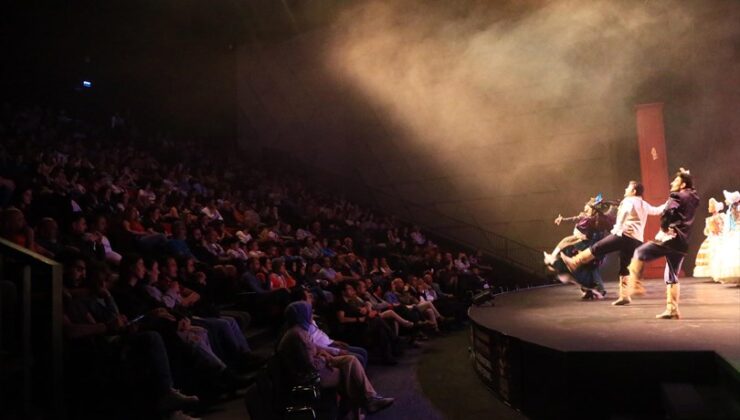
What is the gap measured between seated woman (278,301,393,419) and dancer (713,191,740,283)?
5868 millimetres

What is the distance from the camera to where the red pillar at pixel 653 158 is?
36.9ft

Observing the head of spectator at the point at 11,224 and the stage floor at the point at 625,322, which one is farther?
the head of spectator at the point at 11,224

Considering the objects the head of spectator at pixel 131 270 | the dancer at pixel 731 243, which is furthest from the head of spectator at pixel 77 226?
the dancer at pixel 731 243

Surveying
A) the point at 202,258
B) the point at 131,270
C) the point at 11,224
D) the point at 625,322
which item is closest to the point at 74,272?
the point at 131,270

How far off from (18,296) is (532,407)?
357cm

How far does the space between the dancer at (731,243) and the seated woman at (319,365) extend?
5.87 m

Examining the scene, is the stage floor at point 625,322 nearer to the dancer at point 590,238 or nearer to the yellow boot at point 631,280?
the yellow boot at point 631,280

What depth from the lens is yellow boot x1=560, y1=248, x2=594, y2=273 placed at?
7203mm

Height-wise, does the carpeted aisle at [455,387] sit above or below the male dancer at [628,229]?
below

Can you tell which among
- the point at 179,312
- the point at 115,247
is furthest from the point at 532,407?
the point at 115,247

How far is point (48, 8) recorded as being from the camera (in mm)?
12844

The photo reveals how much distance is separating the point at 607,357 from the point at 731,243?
17.3 feet

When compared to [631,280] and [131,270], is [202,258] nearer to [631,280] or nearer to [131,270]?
[131,270]

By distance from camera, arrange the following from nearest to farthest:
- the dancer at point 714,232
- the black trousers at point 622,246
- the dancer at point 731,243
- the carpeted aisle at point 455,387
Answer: the carpeted aisle at point 455,387 → the black trousers at point 622,246 → the dancer at point 731,243 → the dancer at point 714,232
